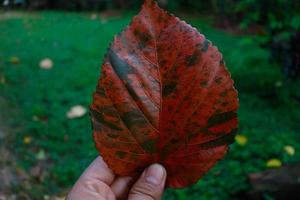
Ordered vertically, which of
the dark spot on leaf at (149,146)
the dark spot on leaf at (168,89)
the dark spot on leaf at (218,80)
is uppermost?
the dark spot on leaf at (218,80)

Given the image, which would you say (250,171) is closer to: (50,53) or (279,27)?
(279,27)

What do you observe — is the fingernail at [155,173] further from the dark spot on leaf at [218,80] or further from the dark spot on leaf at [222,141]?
the dark spot on leaf at [218,80]

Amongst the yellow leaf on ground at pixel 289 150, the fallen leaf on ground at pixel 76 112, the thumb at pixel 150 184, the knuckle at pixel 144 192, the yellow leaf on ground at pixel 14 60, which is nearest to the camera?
the thumb at pixel 150 184

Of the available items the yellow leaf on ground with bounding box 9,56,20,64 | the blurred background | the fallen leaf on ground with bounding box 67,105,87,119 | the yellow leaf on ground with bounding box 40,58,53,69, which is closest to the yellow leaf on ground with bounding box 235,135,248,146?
the blurred background

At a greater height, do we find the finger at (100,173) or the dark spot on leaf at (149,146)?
the dark spot on leaf at (149,146)

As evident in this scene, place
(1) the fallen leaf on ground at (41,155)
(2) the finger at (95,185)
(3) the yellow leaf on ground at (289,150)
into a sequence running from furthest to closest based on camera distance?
1. (1) the fallen leaf on ground at (41,155)
2. (3) the yellow leaf on ground at (289,150)
3. (2) the finger at (95,185)

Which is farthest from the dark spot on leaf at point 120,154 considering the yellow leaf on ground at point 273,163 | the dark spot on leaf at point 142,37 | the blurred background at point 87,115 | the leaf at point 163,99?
the yellow leaf on ground at point 273,163

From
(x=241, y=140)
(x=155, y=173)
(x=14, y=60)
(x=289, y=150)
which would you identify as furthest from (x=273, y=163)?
(x=14, y=60)

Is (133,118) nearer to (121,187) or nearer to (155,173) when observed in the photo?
(155,173)
